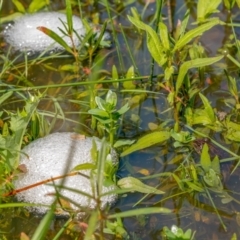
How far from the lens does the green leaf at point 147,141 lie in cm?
175

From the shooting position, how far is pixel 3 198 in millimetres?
1661

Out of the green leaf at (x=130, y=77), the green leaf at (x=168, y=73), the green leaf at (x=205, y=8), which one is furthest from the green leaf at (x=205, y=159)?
the green leaf at (x=205, y=8)

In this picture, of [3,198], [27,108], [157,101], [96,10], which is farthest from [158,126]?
[96,10]

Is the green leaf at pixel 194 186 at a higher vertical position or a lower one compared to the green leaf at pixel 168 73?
lower

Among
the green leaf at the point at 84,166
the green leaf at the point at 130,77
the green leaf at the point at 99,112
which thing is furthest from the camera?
the green leaf at the point at 130,77

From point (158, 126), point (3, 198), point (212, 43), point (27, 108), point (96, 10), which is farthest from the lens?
point (96, 10)

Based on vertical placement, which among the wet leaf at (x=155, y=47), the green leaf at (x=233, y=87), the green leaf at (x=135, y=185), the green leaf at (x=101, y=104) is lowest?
the green leaf at (x=135, y=185)

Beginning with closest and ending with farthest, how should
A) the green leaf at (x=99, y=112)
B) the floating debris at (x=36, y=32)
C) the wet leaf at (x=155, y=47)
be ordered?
the green leaf at (x=99, y=112)
the wet leaf at (x=155, y=47)
the floating debris at (x=36, y=32)

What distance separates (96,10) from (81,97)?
55 centimetres

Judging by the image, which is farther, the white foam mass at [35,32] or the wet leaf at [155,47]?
the white foam mass at [35,32]

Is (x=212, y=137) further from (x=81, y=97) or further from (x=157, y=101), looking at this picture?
(x=81, y=97)

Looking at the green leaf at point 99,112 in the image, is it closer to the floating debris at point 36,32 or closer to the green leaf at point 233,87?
the green leaf at point 233,87

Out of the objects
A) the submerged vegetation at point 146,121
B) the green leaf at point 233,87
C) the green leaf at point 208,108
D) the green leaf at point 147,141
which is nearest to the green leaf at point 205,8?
the submerged vegetation at point 146,121

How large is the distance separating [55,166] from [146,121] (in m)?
0.38
